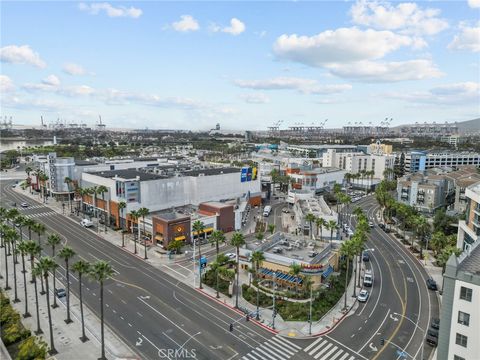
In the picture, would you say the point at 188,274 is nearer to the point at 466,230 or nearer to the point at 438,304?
the point at 438,304

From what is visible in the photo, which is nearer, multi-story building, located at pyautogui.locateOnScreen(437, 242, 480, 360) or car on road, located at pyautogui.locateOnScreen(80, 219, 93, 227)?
multi-story building, located at pyautogui.locateOnScreen(437, 242, 480, 360)

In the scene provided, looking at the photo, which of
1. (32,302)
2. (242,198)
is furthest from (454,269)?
(242,198)

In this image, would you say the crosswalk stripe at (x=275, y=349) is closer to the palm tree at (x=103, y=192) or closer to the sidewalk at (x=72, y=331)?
the sidewalk at (x=72, y=331)

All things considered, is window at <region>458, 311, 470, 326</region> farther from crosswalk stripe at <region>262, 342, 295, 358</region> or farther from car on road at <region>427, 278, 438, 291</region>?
car on road at <region>427, 278, 438, 291</region>

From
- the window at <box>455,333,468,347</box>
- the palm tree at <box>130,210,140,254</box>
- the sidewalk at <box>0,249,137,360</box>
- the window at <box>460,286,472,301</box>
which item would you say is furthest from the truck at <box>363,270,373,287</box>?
the palm tree at <box>130,210,140,254</box>

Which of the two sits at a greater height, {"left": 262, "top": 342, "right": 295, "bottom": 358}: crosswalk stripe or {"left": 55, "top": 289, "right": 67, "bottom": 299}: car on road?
{"left": 55, "top": 289, "right": 67, "bottom": 299}: car on road

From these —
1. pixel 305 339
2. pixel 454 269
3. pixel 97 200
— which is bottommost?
pixel 305 339

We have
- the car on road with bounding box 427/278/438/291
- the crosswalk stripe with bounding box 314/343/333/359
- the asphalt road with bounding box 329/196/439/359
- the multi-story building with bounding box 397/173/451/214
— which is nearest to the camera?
the crosswalk stripe with bounding box 314/343/333/359
